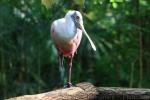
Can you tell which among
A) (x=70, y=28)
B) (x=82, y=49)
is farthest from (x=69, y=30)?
(x=82, y=49)

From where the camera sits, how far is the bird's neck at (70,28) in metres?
3.99

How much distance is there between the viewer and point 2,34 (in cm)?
668

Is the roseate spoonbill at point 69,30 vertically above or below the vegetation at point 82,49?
above

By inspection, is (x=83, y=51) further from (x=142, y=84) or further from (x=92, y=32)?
(x=142, y=84)

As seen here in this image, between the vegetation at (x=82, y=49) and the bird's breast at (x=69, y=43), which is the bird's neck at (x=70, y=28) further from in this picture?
the vegetation at (x=82, y=49)

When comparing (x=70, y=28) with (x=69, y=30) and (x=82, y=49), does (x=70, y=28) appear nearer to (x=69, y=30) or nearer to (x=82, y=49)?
(x=69, y=30)

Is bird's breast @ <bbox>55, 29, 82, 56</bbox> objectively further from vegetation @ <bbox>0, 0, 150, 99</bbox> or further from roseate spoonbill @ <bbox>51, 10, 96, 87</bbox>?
vegetation @ <bbox>0, 0, 150, 99</bbox>

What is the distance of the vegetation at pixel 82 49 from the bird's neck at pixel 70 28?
7.48 ft

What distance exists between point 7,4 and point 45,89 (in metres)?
1.30

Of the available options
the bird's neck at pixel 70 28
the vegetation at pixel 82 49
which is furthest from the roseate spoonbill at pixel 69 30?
the vegetation at pixel 82 49

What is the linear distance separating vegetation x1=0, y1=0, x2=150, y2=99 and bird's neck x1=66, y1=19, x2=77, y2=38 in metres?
2.28

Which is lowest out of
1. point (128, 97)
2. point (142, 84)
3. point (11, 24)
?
point (142, 84)

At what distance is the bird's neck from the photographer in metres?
3.99

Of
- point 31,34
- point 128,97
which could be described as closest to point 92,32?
point 31,34
